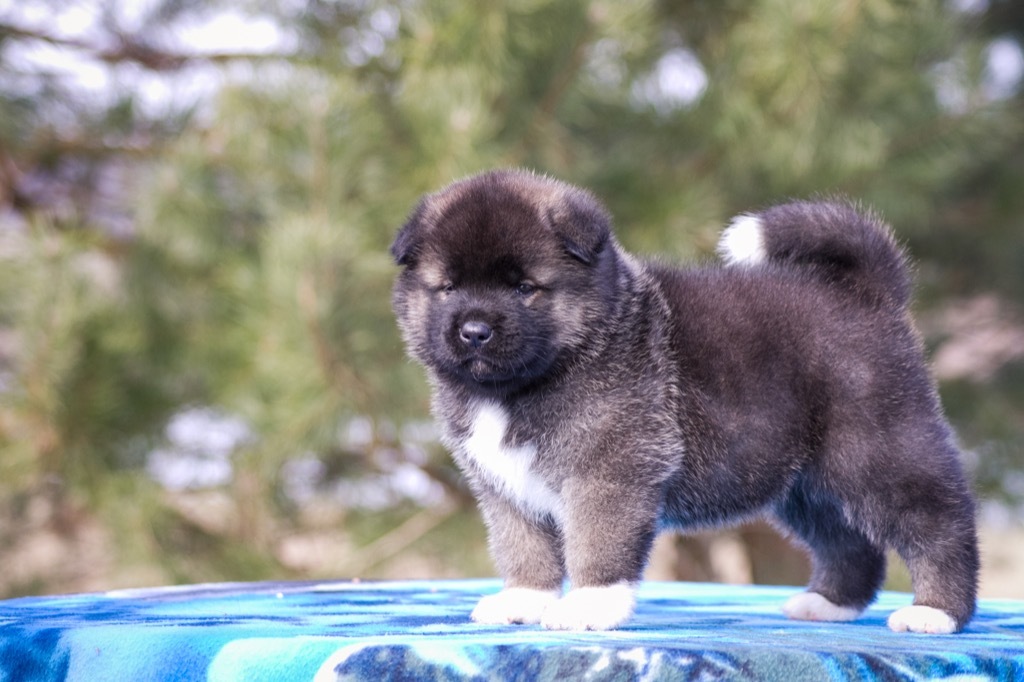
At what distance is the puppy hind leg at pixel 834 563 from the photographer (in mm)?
3256

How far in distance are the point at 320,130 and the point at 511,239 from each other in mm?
2609

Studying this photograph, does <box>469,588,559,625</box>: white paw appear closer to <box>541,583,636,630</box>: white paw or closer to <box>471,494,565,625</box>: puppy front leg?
<box>471,494,565,625</box>: puppy front leg

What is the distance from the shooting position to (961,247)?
736cm

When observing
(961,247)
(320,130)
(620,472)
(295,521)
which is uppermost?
(620,472)

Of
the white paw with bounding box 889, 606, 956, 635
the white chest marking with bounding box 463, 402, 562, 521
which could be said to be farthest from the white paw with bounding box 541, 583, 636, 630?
the white paw with bounding box 889, 606, 956, 635

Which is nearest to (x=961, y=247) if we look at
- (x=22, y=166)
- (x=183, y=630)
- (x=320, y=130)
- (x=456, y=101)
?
(x=456, y=101)

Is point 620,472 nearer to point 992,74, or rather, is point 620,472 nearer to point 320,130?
point 320,130

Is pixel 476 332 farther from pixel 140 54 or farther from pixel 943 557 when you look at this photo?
pixel 140 54

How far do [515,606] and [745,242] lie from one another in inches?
50.1

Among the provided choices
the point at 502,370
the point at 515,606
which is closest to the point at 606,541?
the point at 515,606

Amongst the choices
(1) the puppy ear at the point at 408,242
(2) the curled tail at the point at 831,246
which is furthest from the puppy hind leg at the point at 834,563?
(1) the puppy ear at the point at 408,242

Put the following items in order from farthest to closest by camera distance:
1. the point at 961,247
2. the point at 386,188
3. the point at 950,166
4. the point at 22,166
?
the point at 961,247 < the point at 22,166 < the point at 950,166 < the point at 386,188

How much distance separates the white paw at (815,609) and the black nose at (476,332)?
1.19 m

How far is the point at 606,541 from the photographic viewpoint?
2.71m
